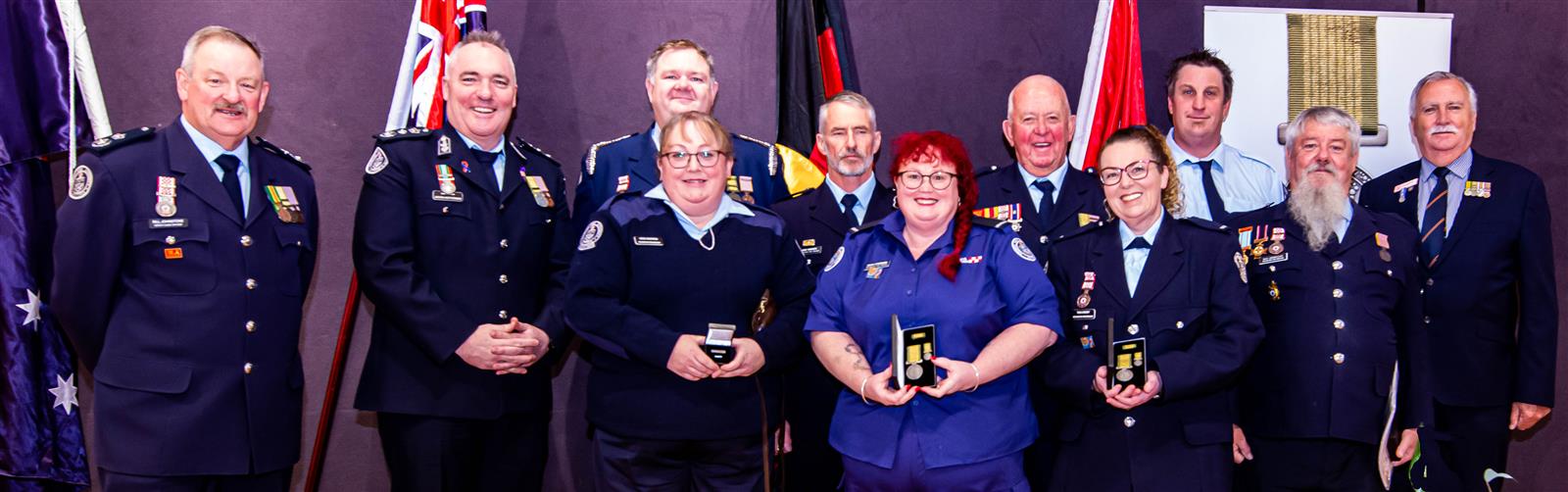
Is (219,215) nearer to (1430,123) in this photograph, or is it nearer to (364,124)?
(364,124)

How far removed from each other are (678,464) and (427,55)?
200 cm

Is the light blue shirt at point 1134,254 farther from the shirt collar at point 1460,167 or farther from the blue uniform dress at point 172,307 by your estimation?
the blue uniform dress at point 172,307

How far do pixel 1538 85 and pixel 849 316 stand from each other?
406 centimetres

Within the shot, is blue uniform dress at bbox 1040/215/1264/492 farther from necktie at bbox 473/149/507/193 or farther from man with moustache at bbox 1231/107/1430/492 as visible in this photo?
necktie at bbox 473/149/507/193

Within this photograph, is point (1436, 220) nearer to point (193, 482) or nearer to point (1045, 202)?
point (1045, 202)

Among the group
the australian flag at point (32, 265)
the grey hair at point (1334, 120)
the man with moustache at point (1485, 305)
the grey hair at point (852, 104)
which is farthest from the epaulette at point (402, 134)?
the man with moustache at point (1485, 305)

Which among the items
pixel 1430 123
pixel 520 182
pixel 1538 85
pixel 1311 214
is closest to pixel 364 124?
pixel 520 182

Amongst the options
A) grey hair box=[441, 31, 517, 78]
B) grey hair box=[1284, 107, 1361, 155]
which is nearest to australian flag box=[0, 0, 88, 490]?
grey hair box=[441, 31, 517, 78]

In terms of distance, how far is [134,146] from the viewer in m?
2.89

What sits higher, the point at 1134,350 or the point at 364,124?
the point at 364,124

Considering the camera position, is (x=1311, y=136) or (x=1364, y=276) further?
(x=1311, y=136)

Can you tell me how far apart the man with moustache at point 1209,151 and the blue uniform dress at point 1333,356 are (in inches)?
28.0

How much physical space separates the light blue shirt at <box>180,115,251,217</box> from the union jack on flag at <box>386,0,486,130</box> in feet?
3.41

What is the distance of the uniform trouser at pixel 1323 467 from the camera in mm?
3162
